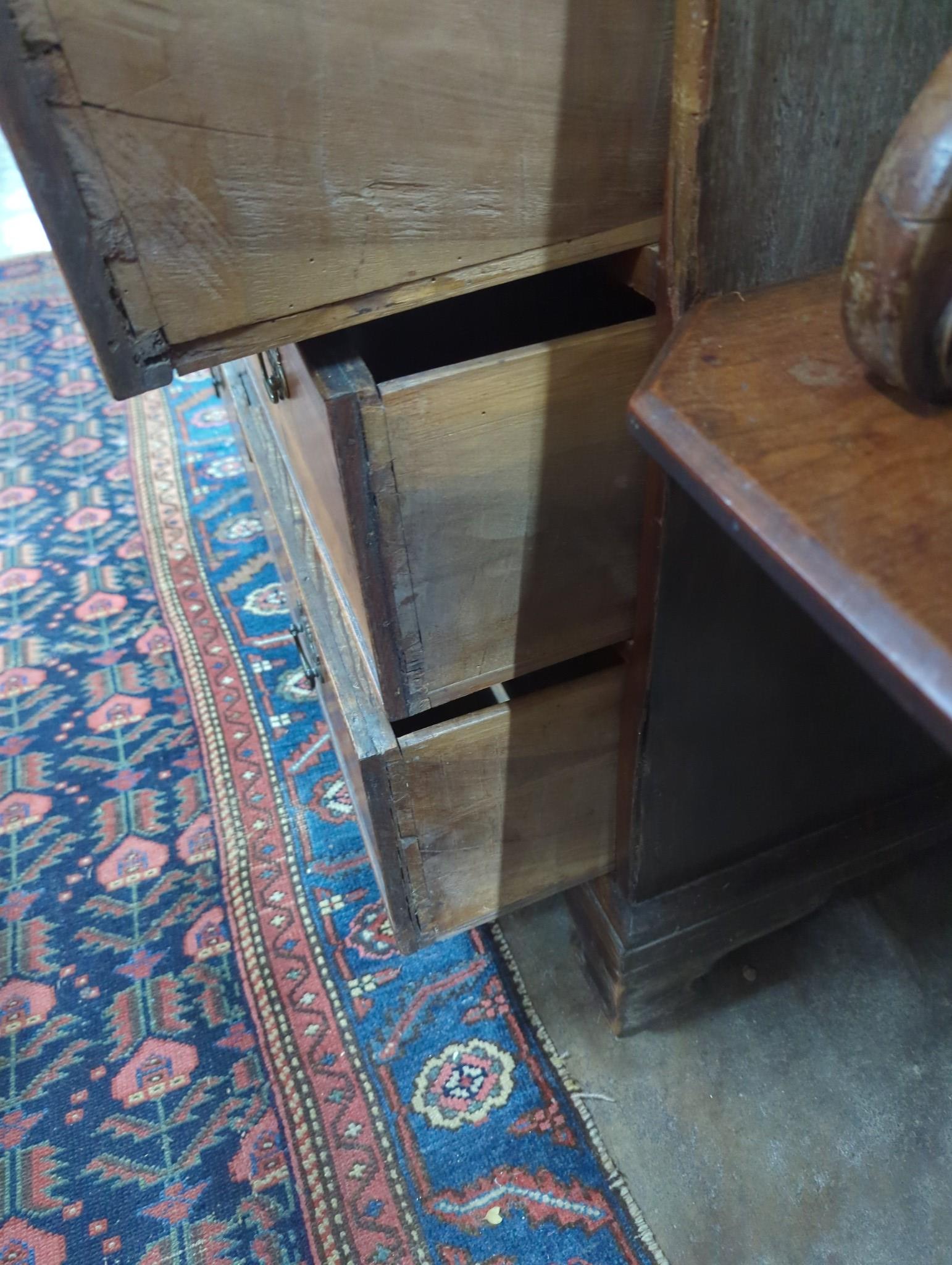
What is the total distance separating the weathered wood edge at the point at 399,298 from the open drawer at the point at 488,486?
0.10 ft

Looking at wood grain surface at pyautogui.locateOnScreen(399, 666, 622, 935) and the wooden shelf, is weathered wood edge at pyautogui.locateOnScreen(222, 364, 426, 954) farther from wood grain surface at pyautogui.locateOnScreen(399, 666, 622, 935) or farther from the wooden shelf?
the wooden shelf

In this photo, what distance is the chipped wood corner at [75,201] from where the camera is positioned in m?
0.32

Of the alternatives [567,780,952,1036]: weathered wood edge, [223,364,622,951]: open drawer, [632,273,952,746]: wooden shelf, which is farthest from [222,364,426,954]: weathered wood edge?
[632,273,952,746]: wooden shelf

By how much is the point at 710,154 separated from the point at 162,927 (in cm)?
91

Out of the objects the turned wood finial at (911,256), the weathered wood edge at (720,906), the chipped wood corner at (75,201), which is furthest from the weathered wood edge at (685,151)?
the weathered wood edge at (720,906)

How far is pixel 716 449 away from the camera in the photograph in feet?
1.09

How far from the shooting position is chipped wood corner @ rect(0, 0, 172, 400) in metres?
0.32

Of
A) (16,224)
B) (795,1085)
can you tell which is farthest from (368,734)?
(16,224)

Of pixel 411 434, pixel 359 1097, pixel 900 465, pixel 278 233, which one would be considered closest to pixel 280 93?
pixel 278 233

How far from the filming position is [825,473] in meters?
0.32

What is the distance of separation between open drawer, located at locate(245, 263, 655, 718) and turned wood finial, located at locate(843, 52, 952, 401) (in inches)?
6.7

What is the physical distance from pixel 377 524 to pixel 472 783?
8.9 inches

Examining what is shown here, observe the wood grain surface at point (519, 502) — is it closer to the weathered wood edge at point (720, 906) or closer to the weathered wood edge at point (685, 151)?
the weathered wood edge at point (685, 151)

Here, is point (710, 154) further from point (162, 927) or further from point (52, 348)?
point (52, 348)
